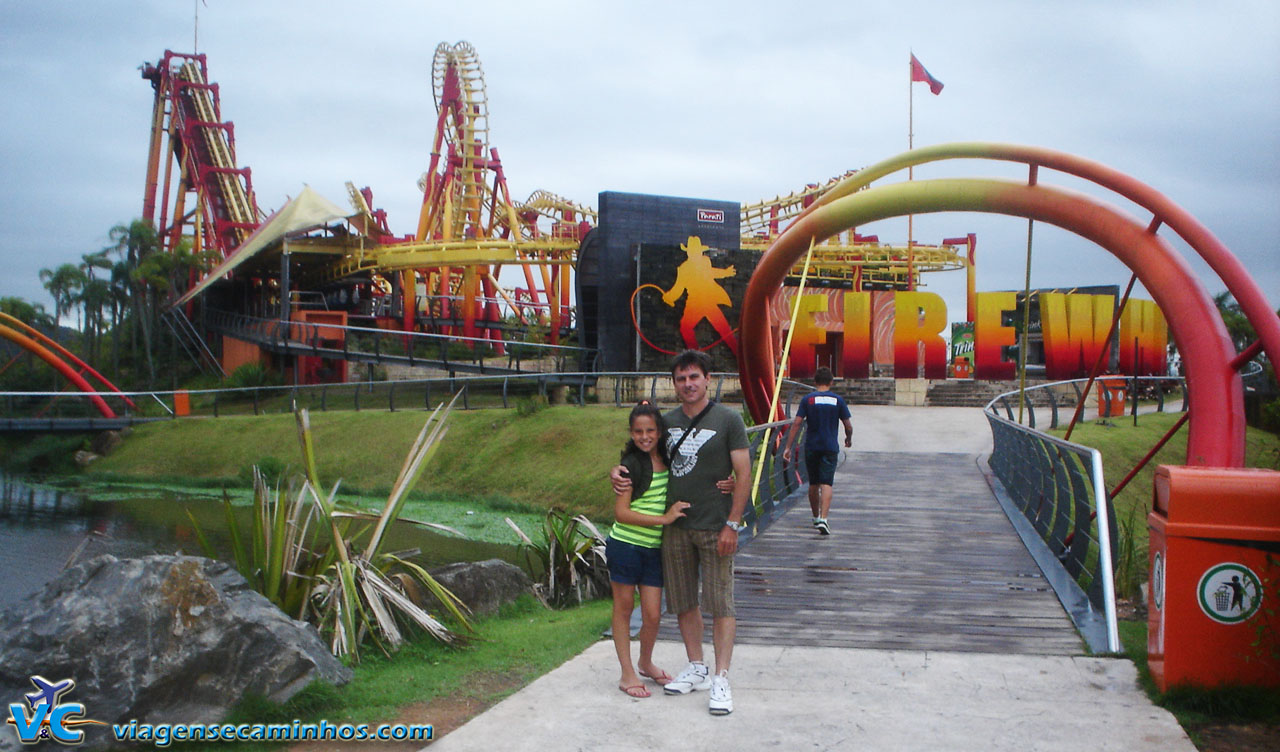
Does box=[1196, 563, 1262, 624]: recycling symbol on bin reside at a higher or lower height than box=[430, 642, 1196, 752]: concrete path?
higher

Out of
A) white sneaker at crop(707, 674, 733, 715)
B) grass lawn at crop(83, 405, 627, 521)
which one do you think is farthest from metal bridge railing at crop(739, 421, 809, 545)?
grass lawn at crop(83, 405, 627, 521)

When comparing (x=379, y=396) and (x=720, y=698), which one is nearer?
(x=720, y=698)

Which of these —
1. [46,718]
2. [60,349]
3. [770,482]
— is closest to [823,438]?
[770,482]

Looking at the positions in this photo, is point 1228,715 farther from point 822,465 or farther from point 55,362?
point 55,362

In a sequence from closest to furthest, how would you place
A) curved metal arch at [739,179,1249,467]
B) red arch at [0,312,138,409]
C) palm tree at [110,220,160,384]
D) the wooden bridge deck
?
the wooden bridge deck
curved metal arch at [739,179,1249,467]
red arch at [0,312,138,409]
palm tree at [110,220,160,384]

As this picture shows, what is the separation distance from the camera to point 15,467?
92.5ft

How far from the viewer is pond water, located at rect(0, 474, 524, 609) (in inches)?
541

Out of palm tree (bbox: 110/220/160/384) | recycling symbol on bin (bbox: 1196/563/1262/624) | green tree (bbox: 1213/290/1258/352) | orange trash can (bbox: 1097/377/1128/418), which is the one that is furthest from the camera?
green tree (bbox: 1213/290/1258/352)

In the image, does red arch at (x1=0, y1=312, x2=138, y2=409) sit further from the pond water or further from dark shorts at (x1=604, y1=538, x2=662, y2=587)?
dark shorts at (x1=604, y1=538, x2=662, y2=587)

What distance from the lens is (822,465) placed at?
418 inches

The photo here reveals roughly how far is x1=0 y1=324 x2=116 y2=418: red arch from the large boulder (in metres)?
24.3

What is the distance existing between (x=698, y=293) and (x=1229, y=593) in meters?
25.2

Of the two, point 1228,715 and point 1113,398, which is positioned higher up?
point 1113,398

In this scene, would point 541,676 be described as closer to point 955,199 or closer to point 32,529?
point 955,199
